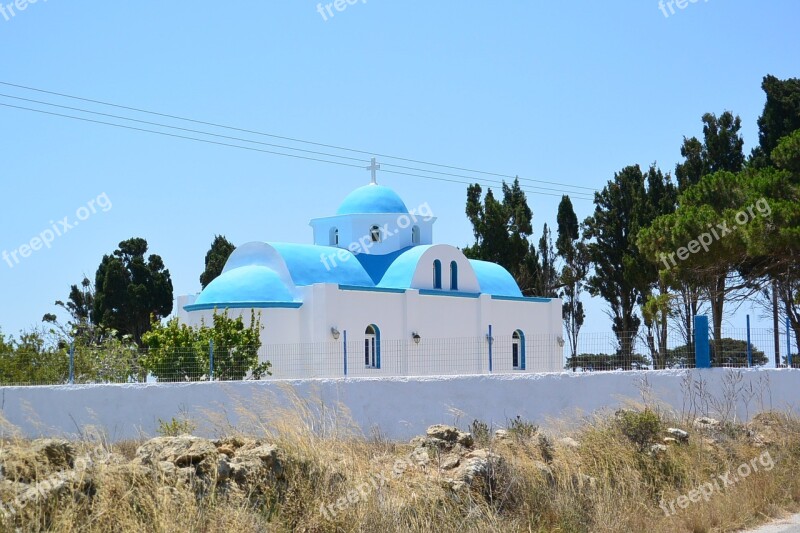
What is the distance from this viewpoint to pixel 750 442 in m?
12.9

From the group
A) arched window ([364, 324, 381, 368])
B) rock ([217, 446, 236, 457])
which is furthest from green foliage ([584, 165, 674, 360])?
rock ([217, 446, 236, 457])

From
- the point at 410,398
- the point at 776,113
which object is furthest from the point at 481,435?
the point at 776,113

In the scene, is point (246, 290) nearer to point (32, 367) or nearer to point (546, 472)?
point (32, 367)

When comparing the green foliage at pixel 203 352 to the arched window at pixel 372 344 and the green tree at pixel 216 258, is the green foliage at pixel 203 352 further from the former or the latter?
the green tree at pixel 216 258

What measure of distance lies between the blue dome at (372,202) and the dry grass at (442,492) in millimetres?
21652

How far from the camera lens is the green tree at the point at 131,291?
4512cm

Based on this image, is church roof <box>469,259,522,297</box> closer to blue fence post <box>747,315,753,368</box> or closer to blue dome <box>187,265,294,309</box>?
blue dome <box>187,265,294,309</box>

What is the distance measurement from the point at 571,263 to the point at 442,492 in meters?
34.2

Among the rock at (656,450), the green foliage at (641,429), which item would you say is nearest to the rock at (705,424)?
the green foliage at (641,429)

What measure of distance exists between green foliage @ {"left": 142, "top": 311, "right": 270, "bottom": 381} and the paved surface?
35.5ft

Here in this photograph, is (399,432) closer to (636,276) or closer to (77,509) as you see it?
(77,509)

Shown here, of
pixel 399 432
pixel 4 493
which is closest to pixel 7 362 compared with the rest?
pixel 399 432

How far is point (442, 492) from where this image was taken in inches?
341

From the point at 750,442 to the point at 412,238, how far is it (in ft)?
72.5
